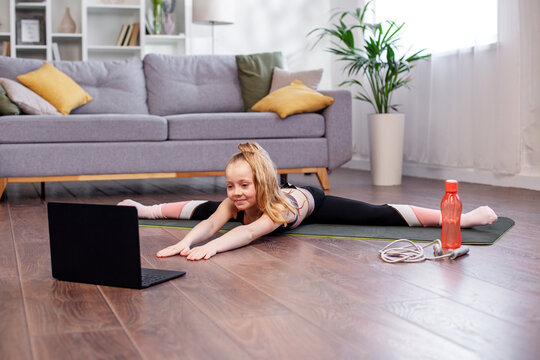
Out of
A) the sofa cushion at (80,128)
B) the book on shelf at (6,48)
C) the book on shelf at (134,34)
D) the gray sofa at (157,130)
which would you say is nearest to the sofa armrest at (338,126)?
the gray sofa at (157,130)

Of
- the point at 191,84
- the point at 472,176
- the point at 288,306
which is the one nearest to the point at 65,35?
the point at 191,84

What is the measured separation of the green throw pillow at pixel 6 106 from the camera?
356cm

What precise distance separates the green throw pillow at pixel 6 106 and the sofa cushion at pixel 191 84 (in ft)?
3.21

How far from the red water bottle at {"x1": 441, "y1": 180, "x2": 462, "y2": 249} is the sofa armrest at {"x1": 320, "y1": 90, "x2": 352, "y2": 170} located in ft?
6.76

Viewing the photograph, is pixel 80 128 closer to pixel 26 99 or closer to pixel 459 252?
pixel 26 99

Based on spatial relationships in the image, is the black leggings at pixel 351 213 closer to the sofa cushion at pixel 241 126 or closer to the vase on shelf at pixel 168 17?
the sofa cushion at pixel 241 126

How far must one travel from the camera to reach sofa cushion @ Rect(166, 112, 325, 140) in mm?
3783

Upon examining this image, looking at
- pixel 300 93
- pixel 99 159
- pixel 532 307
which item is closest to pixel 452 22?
pixel 300 93

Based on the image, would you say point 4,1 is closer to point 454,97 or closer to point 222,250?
point 454,97

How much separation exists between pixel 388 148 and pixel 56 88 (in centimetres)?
214

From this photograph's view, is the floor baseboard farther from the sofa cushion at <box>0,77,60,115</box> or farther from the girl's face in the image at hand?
the sofa cushion at <box>0,77,60,115</box>

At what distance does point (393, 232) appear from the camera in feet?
7.49

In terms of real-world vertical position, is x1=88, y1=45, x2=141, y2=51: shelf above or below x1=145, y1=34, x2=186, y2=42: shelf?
below

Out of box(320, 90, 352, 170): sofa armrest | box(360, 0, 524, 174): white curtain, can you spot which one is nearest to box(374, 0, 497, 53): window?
box(360, 0, 524, 174): white curtain
